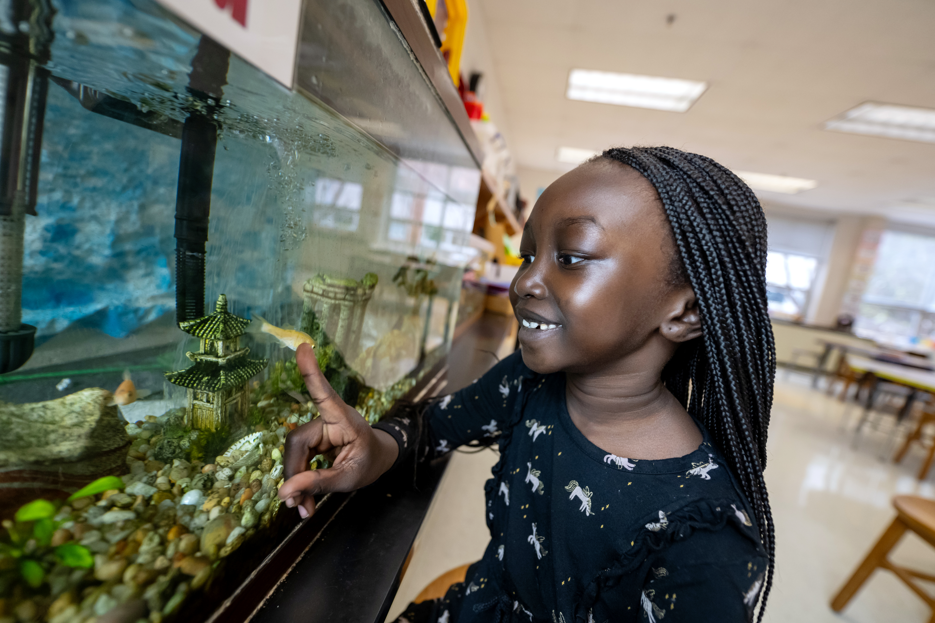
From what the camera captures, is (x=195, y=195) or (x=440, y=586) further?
(x=440, y=586)

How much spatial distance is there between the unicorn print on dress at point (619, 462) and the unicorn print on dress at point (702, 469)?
0.07 meters

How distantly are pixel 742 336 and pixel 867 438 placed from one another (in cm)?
508

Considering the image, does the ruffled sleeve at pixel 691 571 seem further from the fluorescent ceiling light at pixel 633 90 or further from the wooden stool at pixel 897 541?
the fluorescent ceiling light at pixel 633 90

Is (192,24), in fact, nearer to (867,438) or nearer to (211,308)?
(211,308)

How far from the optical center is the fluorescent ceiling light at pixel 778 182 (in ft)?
18.4

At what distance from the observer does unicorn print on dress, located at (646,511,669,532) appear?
514 mm

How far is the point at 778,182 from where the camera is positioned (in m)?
5.89

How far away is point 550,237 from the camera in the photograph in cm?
58

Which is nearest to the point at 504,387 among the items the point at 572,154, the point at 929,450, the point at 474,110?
the point at 474,110

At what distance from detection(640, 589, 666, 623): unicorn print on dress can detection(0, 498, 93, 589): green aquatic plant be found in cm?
54

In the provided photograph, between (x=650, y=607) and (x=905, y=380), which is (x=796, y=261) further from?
(x=650, y=607)

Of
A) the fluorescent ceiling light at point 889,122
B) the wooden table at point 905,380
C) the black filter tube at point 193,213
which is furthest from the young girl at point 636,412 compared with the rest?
the wooden table at point 905,380

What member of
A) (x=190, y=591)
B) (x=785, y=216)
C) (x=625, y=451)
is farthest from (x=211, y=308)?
(x=785, y=216)

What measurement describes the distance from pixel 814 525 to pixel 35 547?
3.12 metres
